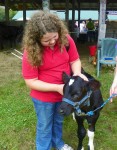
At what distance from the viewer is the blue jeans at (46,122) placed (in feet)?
8.69

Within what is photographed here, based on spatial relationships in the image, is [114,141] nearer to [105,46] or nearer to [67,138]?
[67,138]

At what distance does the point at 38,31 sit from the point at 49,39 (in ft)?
0.35

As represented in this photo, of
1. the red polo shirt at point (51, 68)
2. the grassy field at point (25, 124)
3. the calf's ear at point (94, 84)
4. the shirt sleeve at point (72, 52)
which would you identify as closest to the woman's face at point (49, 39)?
the red polo shirt at point (51, 68)

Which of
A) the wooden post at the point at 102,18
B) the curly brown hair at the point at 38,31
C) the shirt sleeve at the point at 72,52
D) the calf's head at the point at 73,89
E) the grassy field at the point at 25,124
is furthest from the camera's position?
the wooden post at the point at 102,18

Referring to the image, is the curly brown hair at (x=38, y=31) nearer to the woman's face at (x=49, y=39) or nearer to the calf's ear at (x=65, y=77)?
the woman's face at (x=49, y=39)

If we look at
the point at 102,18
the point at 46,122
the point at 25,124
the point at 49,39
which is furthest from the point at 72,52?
the point at 102,18

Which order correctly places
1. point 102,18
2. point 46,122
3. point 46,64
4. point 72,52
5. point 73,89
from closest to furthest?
point 73,89, point 46,64, point 72,52, point 46,122, point 102,18

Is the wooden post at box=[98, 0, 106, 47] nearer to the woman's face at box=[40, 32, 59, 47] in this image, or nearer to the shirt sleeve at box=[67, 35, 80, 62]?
the shirt sleeve at box=[67, 35, 80, 62]

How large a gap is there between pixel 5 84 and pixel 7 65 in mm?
2200

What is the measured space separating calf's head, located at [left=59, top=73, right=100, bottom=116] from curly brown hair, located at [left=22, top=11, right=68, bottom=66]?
297 mm

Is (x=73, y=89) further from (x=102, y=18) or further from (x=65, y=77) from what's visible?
(x=102, y=18)

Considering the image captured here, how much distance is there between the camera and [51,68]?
2506 mm

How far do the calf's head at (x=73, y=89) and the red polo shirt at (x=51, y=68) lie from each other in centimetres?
17

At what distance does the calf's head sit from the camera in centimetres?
232
